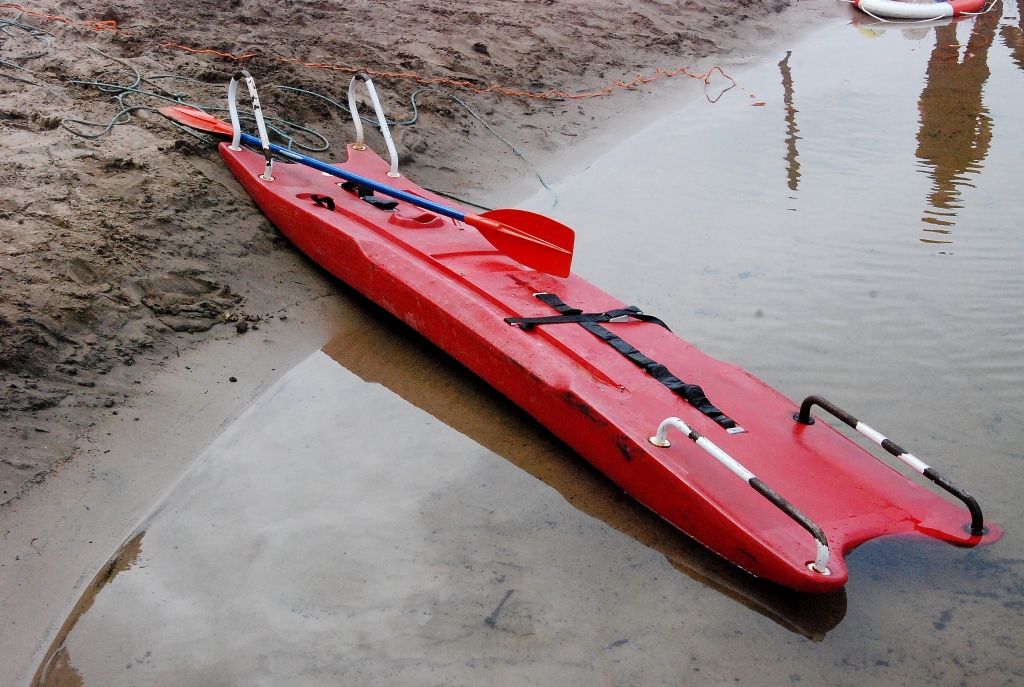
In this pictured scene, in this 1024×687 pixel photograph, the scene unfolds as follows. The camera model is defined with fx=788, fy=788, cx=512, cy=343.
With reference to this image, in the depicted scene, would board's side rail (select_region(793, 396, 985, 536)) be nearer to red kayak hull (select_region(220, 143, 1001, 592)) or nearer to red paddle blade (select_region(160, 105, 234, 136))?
red kayak hull (select_region(220, 143, 1001, 592))

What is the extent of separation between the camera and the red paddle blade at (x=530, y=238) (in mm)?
3834

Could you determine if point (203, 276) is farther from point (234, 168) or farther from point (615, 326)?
point (615, 326)

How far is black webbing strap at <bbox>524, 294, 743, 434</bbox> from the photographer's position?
3.08 m

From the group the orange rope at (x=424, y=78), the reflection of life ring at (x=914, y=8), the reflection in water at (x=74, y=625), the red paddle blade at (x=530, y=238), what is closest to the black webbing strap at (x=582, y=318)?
the red paddle blade at (x=530, y=238)

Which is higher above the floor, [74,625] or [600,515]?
[74,625]

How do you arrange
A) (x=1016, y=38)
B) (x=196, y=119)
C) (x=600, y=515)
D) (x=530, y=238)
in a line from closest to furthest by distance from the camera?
1. (x=600, y=515)
2. (x=530, y=238)
3. (x=196, y=119)
4. (x=1016, y=38)

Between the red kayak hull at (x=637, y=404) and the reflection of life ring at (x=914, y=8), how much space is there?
1046 centimetres

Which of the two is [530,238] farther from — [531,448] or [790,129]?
[790,129]

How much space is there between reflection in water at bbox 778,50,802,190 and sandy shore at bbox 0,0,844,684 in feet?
3.85

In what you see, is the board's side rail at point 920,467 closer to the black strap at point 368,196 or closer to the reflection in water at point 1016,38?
the black strap at point 368,196

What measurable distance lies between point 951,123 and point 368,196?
18.6ft

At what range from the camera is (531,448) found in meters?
3.34

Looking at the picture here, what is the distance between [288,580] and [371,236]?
204 centimetres

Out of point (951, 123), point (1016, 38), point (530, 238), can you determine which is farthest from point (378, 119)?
point (1016, 38)
